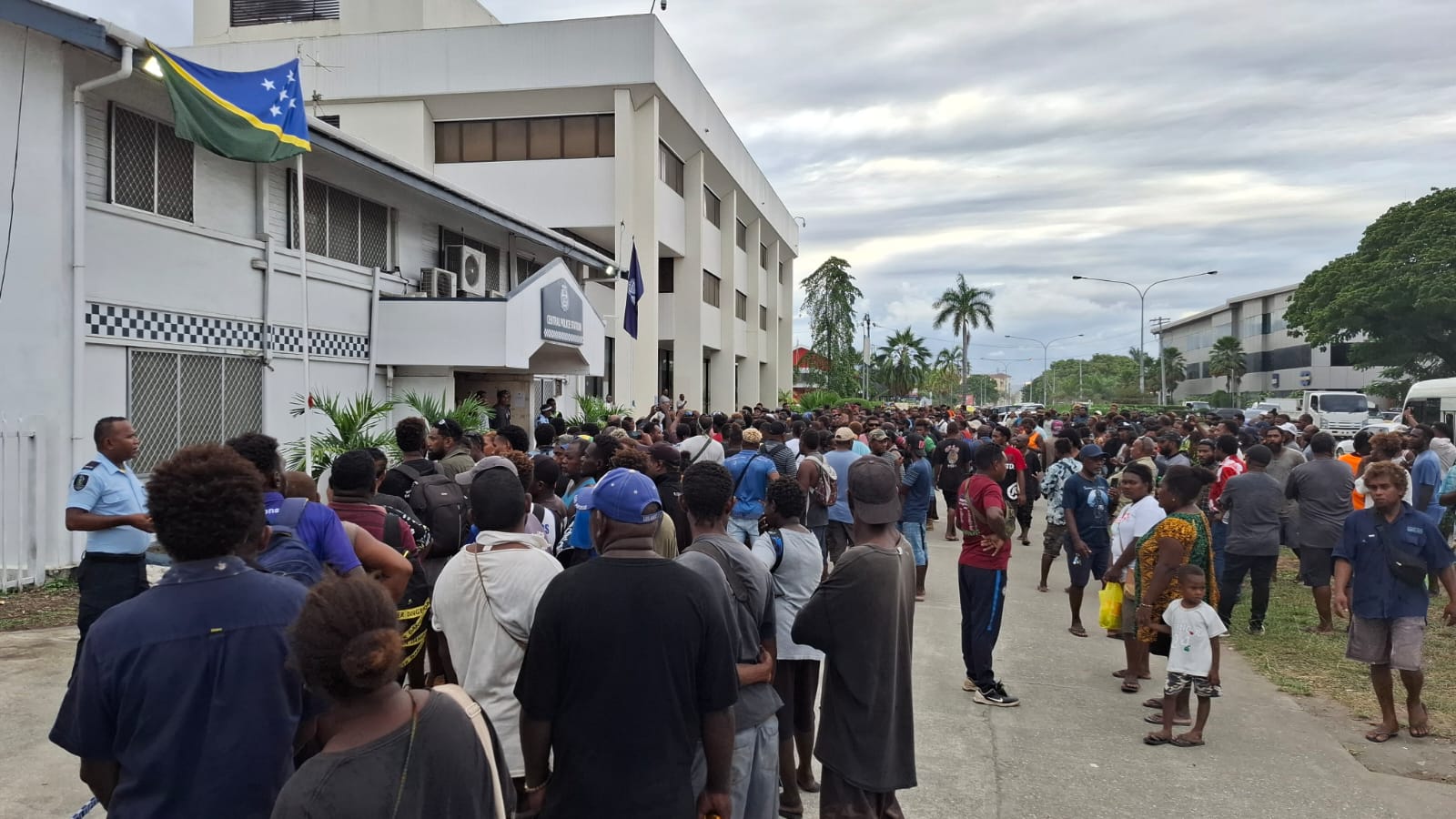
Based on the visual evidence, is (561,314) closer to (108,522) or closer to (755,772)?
(108,522)

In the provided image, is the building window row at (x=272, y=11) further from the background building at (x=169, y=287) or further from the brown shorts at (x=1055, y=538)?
the brown shorts at (x=1055, y=538)

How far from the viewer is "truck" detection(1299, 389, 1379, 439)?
112ft

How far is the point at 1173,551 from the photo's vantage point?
6074mm

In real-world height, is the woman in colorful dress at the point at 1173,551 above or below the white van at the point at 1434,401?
below

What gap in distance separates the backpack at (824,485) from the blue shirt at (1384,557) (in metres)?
3.91

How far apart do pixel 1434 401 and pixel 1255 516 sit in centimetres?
2198

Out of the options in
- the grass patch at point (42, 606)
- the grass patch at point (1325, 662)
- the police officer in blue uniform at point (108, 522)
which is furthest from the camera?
the grass patch at point (42, 606)

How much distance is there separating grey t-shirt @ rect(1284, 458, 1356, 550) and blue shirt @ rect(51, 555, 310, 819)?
9546mm

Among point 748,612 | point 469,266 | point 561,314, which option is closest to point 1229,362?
point 561,314

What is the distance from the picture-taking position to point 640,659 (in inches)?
109

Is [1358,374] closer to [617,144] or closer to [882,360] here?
[882,360]

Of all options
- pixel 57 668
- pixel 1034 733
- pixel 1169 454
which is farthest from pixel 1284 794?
pixel 57 668

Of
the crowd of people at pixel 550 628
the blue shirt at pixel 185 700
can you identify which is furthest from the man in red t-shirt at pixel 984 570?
the blue shirt at pixel 185 700

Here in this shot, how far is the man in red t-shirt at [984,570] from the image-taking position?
631 centimetres
